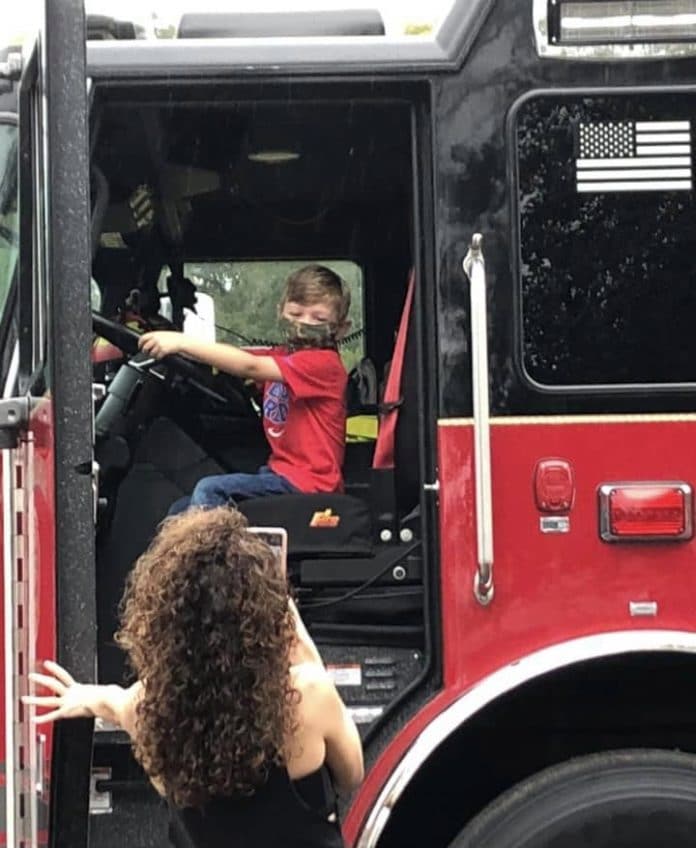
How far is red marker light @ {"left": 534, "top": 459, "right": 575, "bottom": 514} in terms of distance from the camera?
336 centimetres

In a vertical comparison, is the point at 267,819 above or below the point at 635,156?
below

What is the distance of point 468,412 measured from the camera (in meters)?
3.40

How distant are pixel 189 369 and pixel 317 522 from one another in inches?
28.6

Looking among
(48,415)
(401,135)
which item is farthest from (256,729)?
(401,135)

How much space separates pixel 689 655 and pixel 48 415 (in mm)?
1543

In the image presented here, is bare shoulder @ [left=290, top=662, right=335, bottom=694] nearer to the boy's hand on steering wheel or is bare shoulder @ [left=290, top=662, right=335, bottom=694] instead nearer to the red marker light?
the red marker light

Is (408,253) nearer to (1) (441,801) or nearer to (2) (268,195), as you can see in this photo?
(2) (268,195)

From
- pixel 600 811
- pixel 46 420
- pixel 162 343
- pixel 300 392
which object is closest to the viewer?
pixel 46 420

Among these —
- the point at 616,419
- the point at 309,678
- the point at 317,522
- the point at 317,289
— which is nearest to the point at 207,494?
the point at 317,522

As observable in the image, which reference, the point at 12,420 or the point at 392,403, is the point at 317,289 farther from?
the point at 12,420

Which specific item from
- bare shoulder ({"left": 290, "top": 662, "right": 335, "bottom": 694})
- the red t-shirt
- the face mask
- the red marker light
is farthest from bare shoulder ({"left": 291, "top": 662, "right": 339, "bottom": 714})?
the face mask

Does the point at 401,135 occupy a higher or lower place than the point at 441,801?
higher

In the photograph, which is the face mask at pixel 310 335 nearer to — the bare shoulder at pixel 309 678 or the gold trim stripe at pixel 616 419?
the gold trim stripe at pixel 616 419

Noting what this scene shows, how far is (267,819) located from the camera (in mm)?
2627
